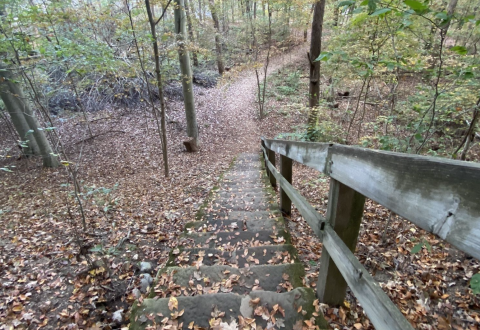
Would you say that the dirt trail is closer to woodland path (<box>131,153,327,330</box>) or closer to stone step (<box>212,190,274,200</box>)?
stone step (<box>212,190,274,200</box>)

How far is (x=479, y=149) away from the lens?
29.3 ft

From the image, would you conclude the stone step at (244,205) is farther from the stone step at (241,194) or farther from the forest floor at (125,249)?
the forest floor at (125,249)

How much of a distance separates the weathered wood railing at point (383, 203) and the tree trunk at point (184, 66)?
8032 millimetres

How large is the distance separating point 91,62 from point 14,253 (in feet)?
13.4

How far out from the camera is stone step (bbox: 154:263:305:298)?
214 centimetres

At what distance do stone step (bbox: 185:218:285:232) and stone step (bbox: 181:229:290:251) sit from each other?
0.37ft

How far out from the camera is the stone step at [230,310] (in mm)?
1746

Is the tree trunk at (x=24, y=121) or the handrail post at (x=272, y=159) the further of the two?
the tree trunk at (x=24, y=121)

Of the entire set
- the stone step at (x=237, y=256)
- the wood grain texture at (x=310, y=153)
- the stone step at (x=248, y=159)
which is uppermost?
the wood grain texture at (x=310, y=153)

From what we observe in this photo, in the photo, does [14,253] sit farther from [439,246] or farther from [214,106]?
[214,106]

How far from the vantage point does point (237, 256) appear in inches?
109

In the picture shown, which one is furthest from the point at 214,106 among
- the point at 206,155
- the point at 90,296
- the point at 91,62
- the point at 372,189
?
the point at 372,189

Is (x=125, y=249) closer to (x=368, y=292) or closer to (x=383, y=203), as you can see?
(x=368, y=292)

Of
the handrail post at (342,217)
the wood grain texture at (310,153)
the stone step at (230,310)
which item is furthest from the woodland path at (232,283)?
the wood grain texture at (310,153)
